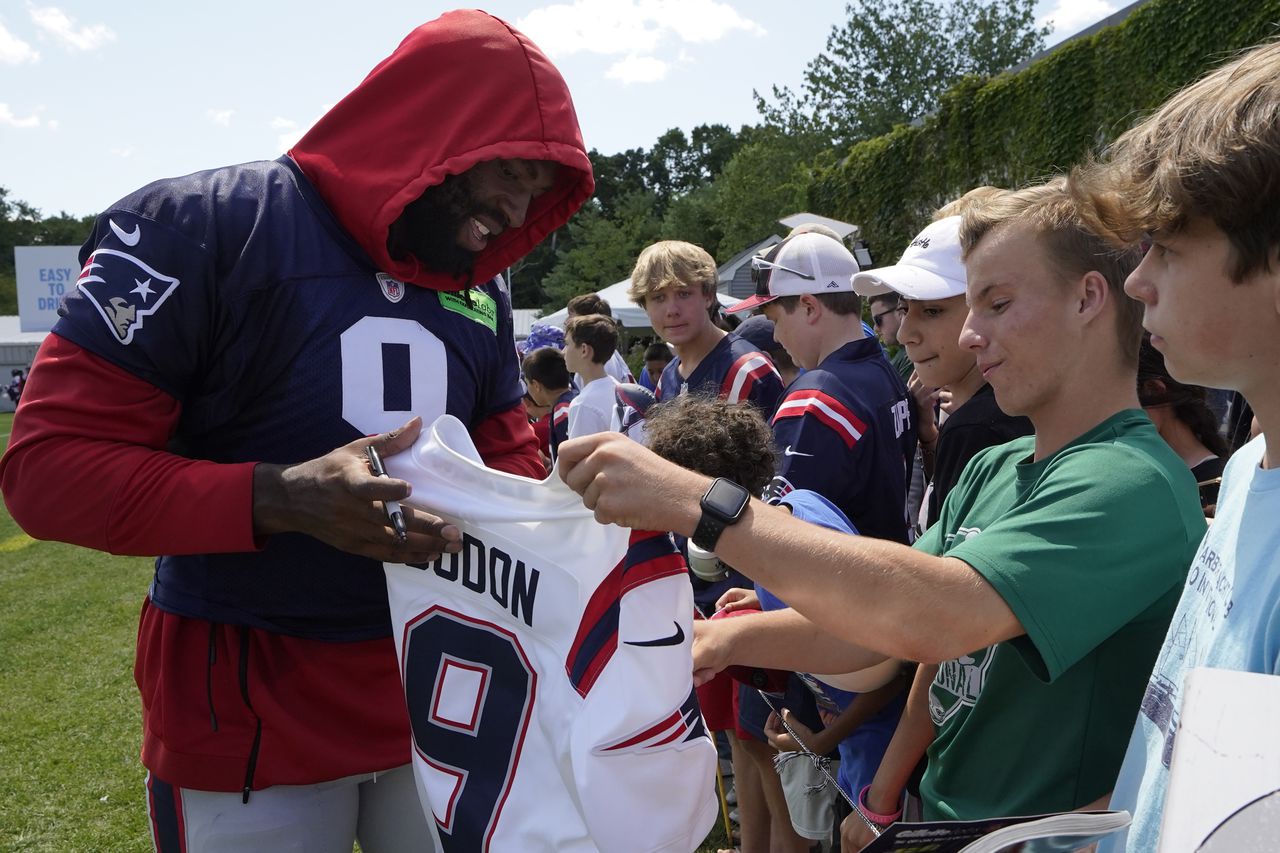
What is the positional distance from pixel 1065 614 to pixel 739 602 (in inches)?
40.4

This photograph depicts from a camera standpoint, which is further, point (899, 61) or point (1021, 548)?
point (899, 61)

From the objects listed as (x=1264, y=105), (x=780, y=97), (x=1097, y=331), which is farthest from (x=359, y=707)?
(x=780, y=97)

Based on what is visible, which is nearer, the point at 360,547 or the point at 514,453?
the point at 360,547

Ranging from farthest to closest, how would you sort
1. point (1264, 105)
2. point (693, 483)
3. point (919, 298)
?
1. point (919, 298)
2. point (693, 483)
3. point (1264, 105)

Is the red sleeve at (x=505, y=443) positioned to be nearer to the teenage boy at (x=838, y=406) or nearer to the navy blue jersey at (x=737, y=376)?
the teenage boy at (x=838, y=406)

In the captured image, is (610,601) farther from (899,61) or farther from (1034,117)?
(899,61)

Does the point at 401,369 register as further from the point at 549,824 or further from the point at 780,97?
the point at 780,97

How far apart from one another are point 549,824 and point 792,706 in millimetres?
1588

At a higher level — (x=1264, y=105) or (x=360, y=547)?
(x=1264, y=105)

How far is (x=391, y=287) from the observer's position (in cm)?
193

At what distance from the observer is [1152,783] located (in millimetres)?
1178

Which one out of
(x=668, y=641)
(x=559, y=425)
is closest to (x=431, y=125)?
(x=668, y=641)

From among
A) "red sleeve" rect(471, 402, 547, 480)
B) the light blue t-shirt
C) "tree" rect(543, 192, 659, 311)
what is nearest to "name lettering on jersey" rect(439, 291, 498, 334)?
"red sleeve" rect(471, 402, 547, 480)

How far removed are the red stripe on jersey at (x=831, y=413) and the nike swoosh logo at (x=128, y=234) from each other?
2166 mm
